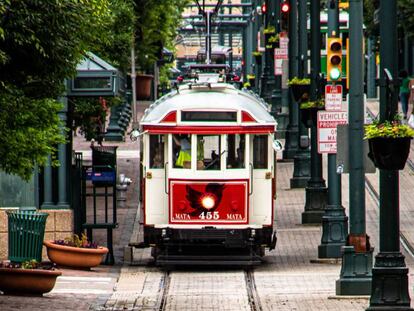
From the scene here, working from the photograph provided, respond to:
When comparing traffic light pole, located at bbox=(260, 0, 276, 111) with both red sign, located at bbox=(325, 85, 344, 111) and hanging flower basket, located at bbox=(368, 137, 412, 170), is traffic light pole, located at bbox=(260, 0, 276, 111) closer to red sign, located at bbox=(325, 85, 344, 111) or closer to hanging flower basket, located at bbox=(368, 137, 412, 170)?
red sign, located at bbox=(325, 85, 344, 111)

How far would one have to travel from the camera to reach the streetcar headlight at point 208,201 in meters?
27.0

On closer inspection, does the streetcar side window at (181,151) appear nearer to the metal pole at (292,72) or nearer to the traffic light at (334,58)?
the traffic light at (334,58)

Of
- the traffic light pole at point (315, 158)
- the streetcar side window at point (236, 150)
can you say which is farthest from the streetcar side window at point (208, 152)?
the traffic light pole at point (315, 158)

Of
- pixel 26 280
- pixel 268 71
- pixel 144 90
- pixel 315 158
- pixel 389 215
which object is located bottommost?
pixel 26 280

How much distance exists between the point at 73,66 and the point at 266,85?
49.1m

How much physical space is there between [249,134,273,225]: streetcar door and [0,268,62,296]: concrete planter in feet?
17.7

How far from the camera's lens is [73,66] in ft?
61.5

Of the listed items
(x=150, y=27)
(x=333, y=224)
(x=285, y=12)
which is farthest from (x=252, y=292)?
(x=150, y=27)

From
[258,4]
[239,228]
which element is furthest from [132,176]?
[258,4]

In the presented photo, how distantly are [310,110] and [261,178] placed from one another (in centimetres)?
395

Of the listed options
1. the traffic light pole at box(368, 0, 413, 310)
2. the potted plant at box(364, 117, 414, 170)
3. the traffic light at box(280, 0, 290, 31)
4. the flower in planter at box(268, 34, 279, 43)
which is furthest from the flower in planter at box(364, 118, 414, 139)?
the flower in planter at box(268, 34, 279, 43)

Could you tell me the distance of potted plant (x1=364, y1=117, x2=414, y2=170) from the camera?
17344 millimetres

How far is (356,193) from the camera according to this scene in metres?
22.9

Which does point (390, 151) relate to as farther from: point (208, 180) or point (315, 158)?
point (315, 158)
